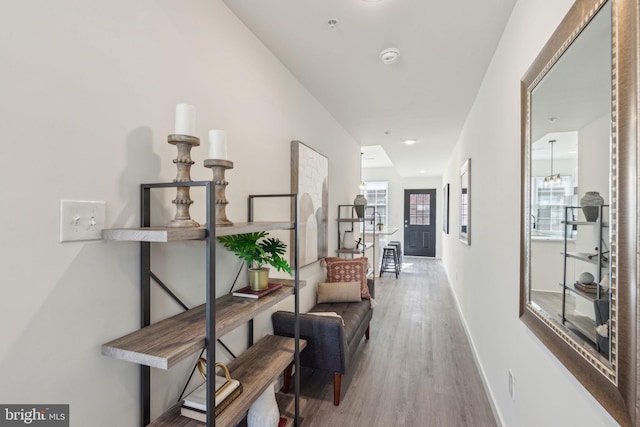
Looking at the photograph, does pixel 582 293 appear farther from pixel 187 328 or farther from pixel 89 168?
pixel 89 168

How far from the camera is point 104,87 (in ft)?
3.31

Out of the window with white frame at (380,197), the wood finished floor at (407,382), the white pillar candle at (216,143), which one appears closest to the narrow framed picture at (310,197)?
the wood finished floor at (407,382)

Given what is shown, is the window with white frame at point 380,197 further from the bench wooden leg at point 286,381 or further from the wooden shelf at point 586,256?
the wooden shelf at point 586,256

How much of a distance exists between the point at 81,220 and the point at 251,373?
1067mm

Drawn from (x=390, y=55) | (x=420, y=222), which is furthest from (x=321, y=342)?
(x=420, y=222)

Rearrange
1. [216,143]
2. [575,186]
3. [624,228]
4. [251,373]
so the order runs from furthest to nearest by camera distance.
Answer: [251,373], [216,143], [575,186], [624,228]

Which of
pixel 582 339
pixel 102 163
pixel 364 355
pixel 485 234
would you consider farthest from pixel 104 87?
pixel 364 355

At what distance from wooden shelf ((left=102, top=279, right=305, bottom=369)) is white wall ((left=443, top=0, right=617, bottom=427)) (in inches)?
47.3

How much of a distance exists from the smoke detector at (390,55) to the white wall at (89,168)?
1109 mm

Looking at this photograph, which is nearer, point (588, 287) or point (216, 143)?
point (588, 287)

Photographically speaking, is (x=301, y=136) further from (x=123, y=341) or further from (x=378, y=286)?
(x=378, y=286)

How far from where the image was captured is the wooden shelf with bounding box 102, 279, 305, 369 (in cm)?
91

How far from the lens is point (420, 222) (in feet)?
29.3

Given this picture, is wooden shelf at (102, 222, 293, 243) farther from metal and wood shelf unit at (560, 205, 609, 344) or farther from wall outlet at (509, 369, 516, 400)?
wall outlet at (509, 369, 516, 400)
